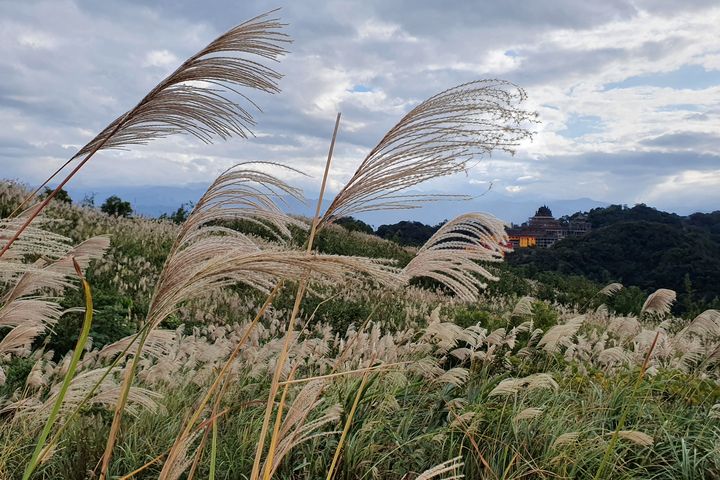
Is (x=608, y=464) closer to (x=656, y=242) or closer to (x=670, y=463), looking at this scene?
(x=670, y=463)

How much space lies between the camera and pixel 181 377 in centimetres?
543

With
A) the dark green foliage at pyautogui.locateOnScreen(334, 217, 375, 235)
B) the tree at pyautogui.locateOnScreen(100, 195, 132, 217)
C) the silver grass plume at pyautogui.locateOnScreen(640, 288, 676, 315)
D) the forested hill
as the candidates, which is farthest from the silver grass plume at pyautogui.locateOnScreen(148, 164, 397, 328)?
the forested hill

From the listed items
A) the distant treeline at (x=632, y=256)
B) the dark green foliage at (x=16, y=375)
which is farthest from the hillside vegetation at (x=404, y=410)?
the distant treeline at (x=632, y=256)

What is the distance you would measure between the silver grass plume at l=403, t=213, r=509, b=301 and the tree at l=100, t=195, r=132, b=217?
18.2 m

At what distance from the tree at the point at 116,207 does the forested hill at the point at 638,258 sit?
77.1 feet

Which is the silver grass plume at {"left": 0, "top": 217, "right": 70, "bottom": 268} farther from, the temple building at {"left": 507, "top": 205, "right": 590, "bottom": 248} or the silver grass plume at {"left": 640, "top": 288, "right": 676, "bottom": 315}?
the temple building at {"left": 507, "top": 205, "right": 590, "bottom": 248}

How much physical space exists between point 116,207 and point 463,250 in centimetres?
1877

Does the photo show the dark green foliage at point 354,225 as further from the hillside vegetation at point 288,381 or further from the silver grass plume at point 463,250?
the silver grass plume at point 463,250

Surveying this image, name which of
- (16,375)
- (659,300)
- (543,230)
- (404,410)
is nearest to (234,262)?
(404,410)

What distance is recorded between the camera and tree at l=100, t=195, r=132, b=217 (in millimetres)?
18812

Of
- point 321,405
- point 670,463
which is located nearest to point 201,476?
point 321,405

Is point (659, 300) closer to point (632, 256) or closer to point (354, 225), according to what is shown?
point (354, 225)

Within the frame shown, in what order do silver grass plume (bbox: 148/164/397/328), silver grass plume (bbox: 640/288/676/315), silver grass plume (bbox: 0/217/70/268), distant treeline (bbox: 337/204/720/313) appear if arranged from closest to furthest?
1. silver grass plume (bbox: 148/164/397/328)
2. silver grass plume (bbox: 0/217/70/268)
3. silver grass plume (bbox: 640/288/676/315)
4. distant treeline (bbox: 337/204/720/313)

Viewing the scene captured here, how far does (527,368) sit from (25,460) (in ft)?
16.2
